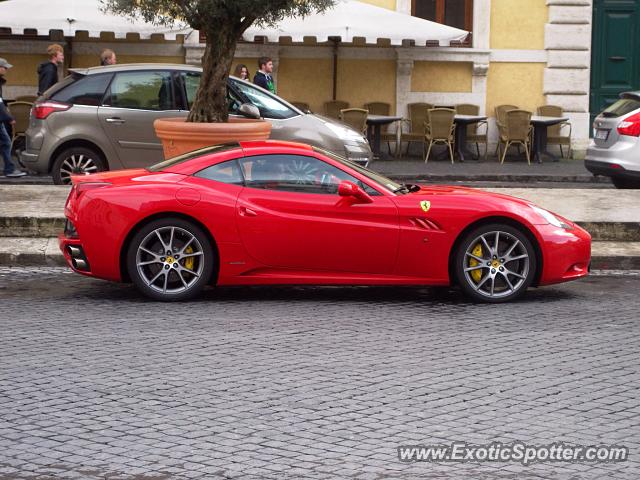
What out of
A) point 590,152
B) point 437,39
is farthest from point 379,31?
point 590,152

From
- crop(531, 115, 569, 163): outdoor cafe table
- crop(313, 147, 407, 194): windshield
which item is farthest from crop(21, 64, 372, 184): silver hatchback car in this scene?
crop(531, 115, 569, 163): outdoor cafe table

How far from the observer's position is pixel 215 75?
14883 millimetres

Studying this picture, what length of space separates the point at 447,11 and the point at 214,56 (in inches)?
418

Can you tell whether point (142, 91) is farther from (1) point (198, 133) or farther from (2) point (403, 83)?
(2) point (403, 83)

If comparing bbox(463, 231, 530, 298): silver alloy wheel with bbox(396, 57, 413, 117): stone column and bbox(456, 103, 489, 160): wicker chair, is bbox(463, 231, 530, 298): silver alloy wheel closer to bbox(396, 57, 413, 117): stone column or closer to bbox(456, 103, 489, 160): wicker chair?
bbox(456, 103, 489, 160): wicker chair

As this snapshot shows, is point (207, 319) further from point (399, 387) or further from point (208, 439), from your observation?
point (208, 439)

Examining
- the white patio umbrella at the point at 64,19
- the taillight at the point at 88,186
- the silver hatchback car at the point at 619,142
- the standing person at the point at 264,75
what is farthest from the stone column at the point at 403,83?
the taillight at the point at 88,186

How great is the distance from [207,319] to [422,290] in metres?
2.21

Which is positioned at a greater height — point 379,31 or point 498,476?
point 379,31

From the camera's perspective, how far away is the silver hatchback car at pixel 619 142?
17.7 m

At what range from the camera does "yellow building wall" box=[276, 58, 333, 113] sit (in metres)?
24.4

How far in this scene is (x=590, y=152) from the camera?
18438mm

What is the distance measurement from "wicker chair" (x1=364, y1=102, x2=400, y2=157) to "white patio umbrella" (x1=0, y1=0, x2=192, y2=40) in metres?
4.09

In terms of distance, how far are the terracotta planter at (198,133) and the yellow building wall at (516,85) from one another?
10.7 metres
